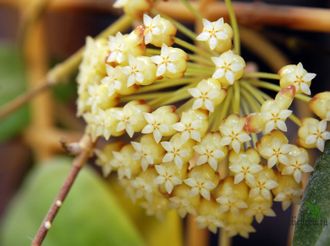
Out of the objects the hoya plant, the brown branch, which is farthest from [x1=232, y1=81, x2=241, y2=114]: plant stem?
the brown branch

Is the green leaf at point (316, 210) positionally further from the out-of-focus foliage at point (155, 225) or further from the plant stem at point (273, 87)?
the out-of-focus foliage at point (155, 225)

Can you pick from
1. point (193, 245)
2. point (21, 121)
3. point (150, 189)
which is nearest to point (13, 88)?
point (21, 121)

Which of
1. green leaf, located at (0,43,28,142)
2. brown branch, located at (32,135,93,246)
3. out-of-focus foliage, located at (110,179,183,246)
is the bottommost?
brown branch, located at (32,135,93,246)

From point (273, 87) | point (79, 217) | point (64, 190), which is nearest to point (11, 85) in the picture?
point (79, 217)

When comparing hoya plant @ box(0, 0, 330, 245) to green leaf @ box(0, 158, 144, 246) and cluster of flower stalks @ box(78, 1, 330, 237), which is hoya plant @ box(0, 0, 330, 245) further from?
green leaf @ box(0, 158, 144, 246)

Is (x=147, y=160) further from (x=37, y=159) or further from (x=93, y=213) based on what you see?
(x=37, y=159)

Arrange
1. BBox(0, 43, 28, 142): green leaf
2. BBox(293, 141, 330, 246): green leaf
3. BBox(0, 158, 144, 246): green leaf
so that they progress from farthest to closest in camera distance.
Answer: BBox(0, 43, 28, 142): green leaf, BBox(0, 158, 144, 246): green leaf, BBox(293, 141, 330, 246): green leaf
